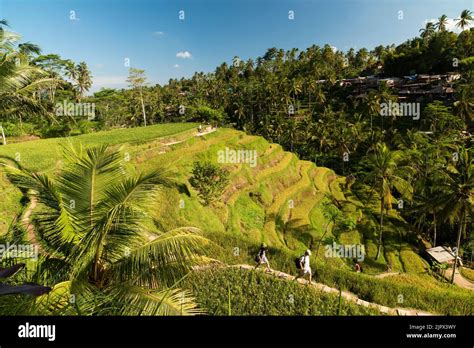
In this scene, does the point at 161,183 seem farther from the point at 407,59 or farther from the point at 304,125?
the point at 407,59

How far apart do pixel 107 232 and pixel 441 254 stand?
24469 millimetres

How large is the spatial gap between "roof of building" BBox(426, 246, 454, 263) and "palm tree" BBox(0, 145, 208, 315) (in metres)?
22.9

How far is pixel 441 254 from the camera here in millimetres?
21641

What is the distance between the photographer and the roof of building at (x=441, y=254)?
2112cm

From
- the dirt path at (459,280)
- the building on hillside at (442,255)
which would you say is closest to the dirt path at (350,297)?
the dirt path at (459,280)

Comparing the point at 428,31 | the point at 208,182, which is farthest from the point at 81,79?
the point at 428,31

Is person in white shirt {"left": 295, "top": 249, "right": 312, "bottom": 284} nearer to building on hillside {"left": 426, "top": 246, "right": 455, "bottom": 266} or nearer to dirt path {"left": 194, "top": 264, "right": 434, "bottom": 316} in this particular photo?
dirt path {"left": 194, "top": 264, "right": 434, "bottom": 316}

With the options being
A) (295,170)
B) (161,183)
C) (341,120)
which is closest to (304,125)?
(341,120)

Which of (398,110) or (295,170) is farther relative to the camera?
(398,110)

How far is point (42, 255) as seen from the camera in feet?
15.9

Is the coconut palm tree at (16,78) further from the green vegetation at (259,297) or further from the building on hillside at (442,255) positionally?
the building on hillside at (442,255)

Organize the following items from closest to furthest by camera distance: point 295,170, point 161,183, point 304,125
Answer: point 161,183
point 295,170
point 304,125

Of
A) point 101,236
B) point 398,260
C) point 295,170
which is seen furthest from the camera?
point 295,170
